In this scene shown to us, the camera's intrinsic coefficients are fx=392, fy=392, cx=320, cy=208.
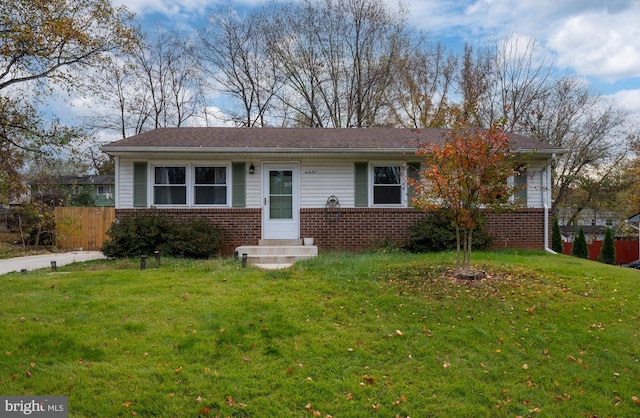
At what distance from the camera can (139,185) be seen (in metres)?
10.6

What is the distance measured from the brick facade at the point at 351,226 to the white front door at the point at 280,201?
0.23 m

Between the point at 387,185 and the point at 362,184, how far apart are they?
72 cm

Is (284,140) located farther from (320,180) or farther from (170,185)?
(170,185)

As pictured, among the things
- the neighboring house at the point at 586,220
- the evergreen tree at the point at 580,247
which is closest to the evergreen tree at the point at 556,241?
the evergreen tree at the point at 580,247

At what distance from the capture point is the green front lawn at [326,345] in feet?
10.0

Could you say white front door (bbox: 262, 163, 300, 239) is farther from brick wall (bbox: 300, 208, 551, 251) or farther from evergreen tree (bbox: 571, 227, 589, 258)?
evergreen tree (bbox: 571, 227, 589, 258)

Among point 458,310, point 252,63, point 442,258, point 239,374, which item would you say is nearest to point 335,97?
point 252,63

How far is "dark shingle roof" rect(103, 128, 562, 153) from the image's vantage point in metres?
10.4

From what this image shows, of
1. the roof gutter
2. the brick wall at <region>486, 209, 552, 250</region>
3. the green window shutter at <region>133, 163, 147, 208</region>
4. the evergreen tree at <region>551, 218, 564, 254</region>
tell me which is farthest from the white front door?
the evergreen tree at <region>551, 218, 564, 254</region>

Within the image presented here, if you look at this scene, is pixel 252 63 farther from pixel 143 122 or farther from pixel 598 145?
pixel 598 145

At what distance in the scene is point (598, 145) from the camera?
2458 cm

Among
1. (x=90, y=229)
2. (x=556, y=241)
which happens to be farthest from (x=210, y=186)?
(x=556, y=241)

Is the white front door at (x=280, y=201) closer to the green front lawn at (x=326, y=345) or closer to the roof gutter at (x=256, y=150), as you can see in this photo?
the roof gutter at (x=256, y=150)

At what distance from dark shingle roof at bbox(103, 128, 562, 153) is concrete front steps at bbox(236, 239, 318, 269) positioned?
8.32 feet
